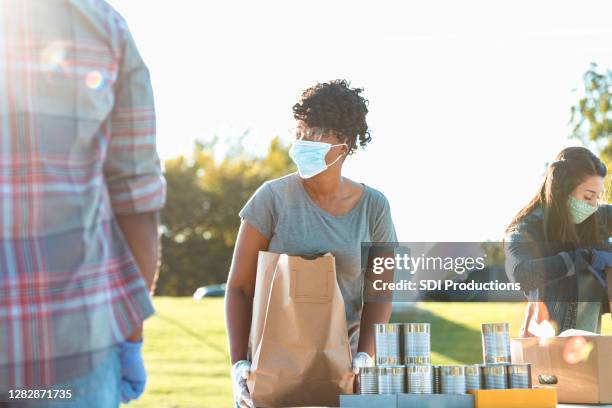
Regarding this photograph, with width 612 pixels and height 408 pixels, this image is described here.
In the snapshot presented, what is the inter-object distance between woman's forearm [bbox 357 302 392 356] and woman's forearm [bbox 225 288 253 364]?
32 cm

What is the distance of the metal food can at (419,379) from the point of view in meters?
2.32

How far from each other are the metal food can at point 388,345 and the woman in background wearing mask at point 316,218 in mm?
319

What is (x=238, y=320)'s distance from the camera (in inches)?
107

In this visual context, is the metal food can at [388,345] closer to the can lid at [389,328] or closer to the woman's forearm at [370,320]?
the can lid at [389,328]

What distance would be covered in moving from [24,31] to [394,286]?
1625mm

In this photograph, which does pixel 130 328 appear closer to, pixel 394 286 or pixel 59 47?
pixel 59 47

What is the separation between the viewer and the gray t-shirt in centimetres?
272

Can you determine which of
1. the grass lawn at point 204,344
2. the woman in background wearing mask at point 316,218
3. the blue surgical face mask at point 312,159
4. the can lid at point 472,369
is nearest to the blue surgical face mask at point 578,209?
the woman in background wearing mask at point 316,218

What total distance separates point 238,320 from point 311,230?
0.33 m

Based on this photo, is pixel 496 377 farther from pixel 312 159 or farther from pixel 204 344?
pixel 204 344

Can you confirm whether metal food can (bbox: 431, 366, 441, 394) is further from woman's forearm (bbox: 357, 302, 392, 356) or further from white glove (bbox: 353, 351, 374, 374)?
woman's forearm (bbox: 357, 302, 392, 356)

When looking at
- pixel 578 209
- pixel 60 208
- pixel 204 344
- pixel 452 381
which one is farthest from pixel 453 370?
pixel 204 344

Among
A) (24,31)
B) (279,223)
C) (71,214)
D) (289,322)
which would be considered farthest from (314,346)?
(24,31)

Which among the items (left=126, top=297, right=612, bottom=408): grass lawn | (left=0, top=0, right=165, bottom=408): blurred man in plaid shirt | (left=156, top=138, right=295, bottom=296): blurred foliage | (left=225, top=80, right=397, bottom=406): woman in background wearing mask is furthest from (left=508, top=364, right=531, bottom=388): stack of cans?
(left=156, top=138, right=295, bottom=296): blurred foliage
